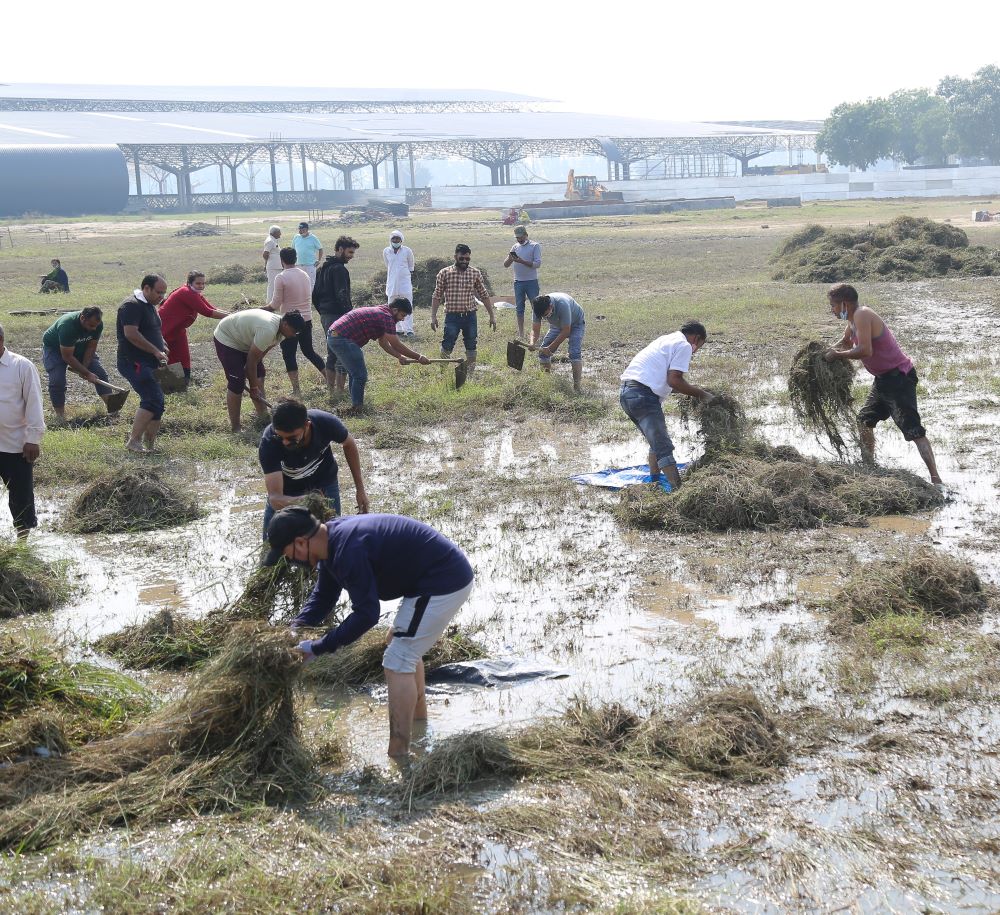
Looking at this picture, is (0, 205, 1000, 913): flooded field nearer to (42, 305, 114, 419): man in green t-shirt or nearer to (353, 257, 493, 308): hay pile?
(42, 305, 114, 419): man in green t-shirt

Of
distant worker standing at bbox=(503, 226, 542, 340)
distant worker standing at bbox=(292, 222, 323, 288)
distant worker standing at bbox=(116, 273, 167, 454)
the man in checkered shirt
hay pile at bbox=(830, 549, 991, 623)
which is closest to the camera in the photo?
hay pile at bbox=(830, 549, 991, 623)

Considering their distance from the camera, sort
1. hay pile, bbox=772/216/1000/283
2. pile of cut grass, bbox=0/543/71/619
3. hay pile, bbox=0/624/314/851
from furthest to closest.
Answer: hay pile, bbox=772/216/1000/283
pile of cut grass, bbox=0/543/71/619
hay pile, bbox=0/624/314/851

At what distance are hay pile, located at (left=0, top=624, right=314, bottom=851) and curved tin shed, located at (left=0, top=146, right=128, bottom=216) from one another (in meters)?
79.1

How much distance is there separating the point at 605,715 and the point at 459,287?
965 centimetres

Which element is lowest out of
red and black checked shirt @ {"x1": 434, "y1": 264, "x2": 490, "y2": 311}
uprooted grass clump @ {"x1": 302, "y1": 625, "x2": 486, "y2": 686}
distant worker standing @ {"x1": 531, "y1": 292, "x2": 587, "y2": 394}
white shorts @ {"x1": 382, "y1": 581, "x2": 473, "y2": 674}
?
uprooted grass clump @ {"x1": 302, "y1": 625, "x2": 486, "y2": 686}

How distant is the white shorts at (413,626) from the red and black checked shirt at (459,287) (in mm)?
9445

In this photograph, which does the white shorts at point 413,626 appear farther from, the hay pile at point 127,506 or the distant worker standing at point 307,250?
the distant worker standing at point 307,250

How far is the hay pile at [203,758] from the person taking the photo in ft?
15.2

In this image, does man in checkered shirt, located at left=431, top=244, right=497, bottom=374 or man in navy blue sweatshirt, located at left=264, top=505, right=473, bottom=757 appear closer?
man in navy blue sweatshirt, located at left=264, top=505, right=473, bottom=757

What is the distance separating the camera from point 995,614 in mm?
6449

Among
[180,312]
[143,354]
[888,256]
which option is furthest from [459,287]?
[888,256]

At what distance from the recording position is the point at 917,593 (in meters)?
6.56

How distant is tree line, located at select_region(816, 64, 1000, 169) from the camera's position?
330 ft

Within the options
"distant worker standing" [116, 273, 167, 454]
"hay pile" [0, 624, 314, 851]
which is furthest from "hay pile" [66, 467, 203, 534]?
"hay pile" [0, 624, 314, 851]
